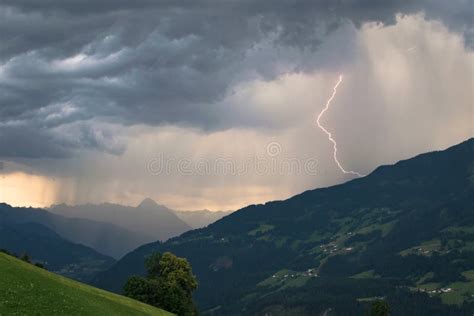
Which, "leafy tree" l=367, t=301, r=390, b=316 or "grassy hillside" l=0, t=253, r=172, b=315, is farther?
"leafy tree" l=367, t=301, r=390, b=316

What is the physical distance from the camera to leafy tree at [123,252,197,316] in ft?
478

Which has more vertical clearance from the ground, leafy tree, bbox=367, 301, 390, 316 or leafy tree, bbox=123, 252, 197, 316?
leafy tree, bbox=123, 252, 197, 316

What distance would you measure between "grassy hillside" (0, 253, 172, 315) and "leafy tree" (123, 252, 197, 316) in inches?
2232

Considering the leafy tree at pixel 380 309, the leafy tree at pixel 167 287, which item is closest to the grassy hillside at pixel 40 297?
the leafy tree at pixel 167 287

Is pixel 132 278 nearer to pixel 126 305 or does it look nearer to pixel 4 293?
pixel 126 305

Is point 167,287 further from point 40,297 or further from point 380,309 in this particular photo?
point 40,297

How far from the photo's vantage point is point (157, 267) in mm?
161250

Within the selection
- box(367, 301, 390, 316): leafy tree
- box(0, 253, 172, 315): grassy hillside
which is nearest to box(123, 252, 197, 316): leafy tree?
box(0, 253, 172, 315): grassy hillside

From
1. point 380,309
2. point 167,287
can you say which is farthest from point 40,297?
point 380,309

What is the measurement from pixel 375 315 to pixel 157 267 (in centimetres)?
6999

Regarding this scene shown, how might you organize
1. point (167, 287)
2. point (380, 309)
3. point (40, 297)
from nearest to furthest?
point (40, 297) → point (167, 287) → point (380, 309)

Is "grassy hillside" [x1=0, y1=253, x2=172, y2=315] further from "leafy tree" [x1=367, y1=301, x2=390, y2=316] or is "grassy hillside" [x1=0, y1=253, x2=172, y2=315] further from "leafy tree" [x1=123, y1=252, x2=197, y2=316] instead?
"leafy tree" [x1=367, y1=301, x2=390, y2=316]

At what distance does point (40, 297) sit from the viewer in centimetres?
6869

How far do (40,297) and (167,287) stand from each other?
80602 millimetres
